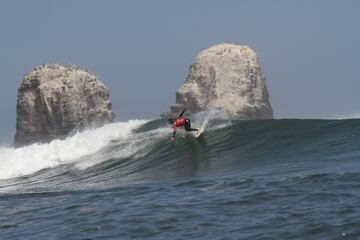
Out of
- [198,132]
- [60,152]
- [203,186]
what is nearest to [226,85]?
[60,152]

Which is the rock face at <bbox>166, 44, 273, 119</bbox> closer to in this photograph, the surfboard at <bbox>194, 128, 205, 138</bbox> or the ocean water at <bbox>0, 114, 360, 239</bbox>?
the ocean water at <bbox>0, 114, 360, 239</bbox>

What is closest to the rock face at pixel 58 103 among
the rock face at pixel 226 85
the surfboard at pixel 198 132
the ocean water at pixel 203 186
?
the rock face at pixel 226 85

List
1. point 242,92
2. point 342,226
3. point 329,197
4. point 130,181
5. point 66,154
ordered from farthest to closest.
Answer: point 242,92, point 66,154, point 130,181, point 329,197, point 342,226

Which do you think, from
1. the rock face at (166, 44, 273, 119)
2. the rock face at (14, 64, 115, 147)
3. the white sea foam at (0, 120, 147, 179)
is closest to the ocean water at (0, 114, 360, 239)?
the white sea foam at (0, 120, 147, 179)

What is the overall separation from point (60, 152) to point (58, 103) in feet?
69.8

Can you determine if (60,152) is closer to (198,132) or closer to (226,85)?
(198,132)

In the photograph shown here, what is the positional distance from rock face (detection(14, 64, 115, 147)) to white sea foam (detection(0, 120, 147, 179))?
17871 mm

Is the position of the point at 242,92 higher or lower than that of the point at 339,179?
higher

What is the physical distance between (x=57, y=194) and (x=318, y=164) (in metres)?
7.55

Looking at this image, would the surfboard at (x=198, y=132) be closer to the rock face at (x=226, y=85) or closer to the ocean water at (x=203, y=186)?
the ocean water at (x=203, y=186)

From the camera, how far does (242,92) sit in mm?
63625

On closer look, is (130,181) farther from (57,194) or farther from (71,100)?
(71,100)

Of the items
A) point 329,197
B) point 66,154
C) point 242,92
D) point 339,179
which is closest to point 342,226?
point 329,197

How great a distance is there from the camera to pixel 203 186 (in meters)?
16.6
